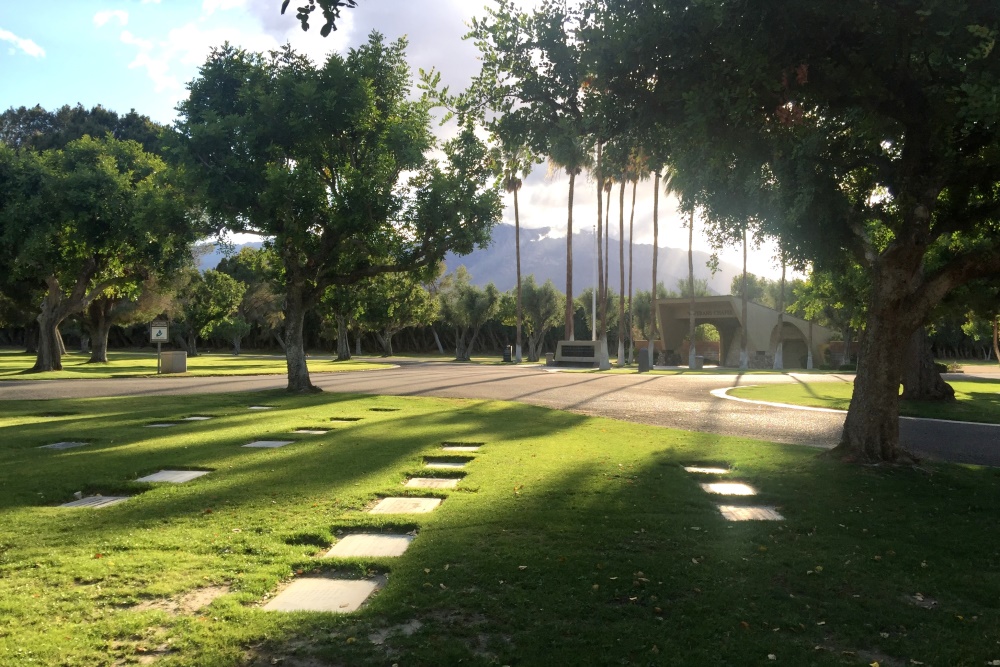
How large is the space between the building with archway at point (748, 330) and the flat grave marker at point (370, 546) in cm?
4840

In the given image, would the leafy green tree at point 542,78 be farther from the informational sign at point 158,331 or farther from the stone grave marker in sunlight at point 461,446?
the informational sign at point 158,331

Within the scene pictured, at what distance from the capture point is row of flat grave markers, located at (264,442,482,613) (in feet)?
13.6

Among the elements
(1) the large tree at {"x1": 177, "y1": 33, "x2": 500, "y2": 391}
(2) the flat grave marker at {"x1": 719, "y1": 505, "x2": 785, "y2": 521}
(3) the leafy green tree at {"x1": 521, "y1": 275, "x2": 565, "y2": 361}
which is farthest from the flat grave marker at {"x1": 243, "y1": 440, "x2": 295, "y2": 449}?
(3) the leafy green tree at {"x1": 521, "y1": 275, "x2": 565, "y2": 361}

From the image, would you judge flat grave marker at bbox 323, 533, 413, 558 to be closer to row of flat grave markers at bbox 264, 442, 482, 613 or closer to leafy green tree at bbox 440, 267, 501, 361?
row of flat grave markers at bbox 264, 442, 482, 613

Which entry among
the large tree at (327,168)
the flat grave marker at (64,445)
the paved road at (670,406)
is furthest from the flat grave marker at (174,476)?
the large tree at (327,168)

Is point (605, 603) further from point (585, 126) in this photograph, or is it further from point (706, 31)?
point (585, 126)

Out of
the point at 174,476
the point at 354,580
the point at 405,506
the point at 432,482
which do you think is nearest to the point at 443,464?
the point at 432,482

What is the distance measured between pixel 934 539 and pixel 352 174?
54.2 feet

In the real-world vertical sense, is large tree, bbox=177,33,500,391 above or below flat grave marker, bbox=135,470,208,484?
above

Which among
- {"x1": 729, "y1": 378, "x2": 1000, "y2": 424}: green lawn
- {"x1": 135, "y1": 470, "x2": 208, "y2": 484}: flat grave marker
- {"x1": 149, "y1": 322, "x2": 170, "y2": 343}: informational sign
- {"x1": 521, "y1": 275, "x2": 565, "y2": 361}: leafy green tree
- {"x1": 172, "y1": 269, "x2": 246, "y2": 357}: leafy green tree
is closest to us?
{"x1": 135, "y1": 470, "x2": 208, "y2": 484}: flat grave marker

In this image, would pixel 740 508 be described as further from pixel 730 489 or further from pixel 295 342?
pixel 295 342

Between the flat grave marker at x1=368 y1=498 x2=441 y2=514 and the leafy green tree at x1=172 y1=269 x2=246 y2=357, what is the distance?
52591 millimetres

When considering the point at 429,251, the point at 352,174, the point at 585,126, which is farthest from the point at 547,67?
the point at 429,251

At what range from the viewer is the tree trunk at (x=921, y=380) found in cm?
1998
